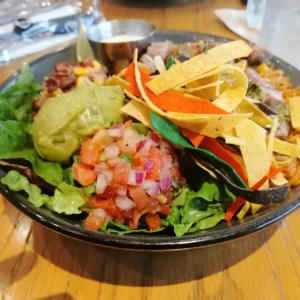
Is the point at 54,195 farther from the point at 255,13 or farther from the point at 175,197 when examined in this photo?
the point at 255,13

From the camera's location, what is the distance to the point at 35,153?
4.54ft

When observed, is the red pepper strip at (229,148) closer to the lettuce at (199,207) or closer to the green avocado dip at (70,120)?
the lettuce at (199,207)

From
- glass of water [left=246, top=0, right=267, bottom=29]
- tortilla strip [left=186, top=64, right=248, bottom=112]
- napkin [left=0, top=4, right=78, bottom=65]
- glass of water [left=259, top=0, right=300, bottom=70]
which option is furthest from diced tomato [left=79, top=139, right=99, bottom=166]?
glass of water [left=246, top=0, right=267, bottom=29]

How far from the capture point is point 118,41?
6.66 feet

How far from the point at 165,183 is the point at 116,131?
0.23 m

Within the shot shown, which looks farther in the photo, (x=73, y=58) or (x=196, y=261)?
(x=73, y=58)

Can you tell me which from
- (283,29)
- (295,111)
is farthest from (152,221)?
(283,29)

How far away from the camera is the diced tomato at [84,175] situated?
3.90 ft

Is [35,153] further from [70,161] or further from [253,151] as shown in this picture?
[253,151]

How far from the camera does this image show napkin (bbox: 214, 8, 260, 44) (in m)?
2.58

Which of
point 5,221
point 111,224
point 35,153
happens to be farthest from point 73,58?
point 111,224

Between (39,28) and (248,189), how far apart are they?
6.87 feet

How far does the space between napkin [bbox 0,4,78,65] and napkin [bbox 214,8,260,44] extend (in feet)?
3.57

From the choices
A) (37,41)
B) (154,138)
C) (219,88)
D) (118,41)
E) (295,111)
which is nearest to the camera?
(154,138)
